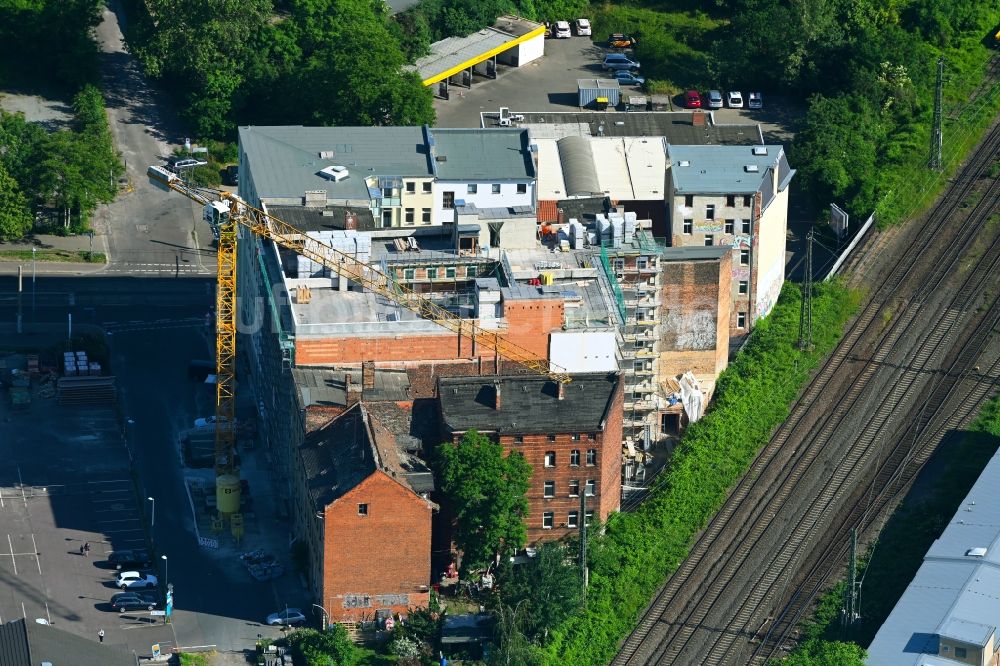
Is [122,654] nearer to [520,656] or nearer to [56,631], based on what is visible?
[56,631]

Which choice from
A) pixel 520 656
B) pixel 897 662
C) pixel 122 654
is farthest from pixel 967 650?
pixel 122 654

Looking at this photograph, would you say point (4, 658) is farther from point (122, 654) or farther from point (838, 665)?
point (838, 665)

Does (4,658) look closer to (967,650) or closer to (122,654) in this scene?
(122,654)

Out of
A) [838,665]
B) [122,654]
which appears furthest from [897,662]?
[122,654]

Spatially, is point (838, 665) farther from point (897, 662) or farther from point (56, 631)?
point (56, 631)

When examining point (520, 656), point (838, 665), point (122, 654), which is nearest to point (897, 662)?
point (838, 665)
